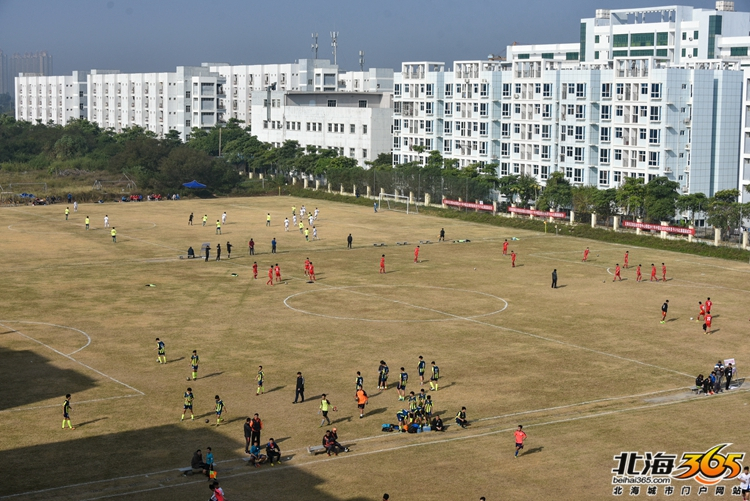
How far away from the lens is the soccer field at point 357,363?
113 feet

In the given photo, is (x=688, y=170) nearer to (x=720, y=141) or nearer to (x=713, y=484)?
(x=720, y=141)

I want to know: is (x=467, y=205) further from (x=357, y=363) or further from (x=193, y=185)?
(x=357, y=363)

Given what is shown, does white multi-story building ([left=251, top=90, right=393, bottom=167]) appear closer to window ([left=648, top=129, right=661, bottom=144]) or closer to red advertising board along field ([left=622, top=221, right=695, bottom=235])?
window ([left=648, top=129, right=661, bottom=144])

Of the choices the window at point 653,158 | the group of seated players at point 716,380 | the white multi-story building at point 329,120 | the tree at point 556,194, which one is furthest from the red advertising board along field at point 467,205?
the group of seated players at point 716,380

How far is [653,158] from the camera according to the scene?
106625 millimetres

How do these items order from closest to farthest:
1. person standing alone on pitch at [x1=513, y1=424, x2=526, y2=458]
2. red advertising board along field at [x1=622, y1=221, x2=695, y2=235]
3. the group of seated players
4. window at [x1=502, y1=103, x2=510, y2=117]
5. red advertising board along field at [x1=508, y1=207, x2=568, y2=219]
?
person standing alone on pitch at [x1=513, y1=424, x2=526, y2=458] → the group of seated players → red advertising board along field at [x1=622, y1=221, x2=695, y2=235] → red advertising board along field at [x1=508, y1=207, x2=568, y2=219] → window at [x1=502, y1=103, x2=510, y2=117]

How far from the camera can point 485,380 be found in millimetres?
46062

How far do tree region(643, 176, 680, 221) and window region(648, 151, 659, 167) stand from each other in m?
6.92

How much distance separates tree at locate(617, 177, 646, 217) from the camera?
324 feet

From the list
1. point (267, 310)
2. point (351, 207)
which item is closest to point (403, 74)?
point (351, 207)

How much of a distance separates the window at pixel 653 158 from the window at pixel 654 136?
3.89 ft

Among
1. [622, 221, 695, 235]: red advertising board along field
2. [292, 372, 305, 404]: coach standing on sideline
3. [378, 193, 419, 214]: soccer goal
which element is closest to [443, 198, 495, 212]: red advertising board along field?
[378, 193, 419, 214]: soccer goal

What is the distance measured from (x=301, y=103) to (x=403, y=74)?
3127 centimetres

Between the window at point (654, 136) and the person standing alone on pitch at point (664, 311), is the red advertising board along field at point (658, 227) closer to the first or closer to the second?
the window at point (654, 136)
